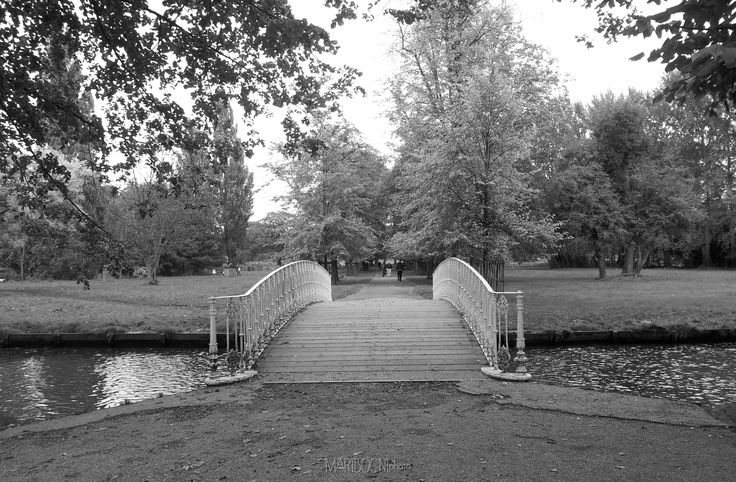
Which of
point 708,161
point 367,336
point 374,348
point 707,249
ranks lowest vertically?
point 374,348

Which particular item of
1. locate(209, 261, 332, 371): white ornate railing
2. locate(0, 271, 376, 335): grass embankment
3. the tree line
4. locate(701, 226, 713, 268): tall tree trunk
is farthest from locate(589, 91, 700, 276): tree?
locate(209, 261, 332, 371): white ornate railing

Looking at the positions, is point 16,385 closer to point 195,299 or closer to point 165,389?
point 165,389

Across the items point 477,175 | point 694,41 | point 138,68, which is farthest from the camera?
point 477,175

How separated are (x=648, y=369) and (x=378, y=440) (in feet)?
23.3

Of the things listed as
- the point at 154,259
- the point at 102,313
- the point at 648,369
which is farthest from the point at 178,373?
the point at 154,259

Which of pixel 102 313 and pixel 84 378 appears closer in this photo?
pixel 84 378

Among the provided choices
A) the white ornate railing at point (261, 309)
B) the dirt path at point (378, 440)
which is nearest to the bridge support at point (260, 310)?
the white ornate railing at point (261, 309)

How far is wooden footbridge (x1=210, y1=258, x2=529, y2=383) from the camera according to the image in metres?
8.86

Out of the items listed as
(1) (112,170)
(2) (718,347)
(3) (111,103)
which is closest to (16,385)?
(1) (112,170)

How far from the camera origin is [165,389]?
911cm

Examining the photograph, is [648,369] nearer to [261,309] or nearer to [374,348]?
[374,348]

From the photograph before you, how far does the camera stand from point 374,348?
10.1 meters

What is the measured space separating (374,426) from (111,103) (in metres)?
7.23

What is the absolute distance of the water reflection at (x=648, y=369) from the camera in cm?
852
